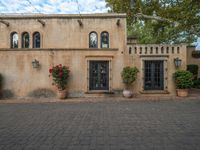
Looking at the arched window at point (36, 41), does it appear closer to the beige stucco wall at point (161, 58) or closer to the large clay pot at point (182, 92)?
the beige stucco wall at point (161, 58)

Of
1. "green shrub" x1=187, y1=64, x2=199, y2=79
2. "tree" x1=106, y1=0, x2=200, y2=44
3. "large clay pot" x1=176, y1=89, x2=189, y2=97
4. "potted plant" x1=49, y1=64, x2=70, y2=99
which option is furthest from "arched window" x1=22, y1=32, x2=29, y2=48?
"green shrub" x1=187, y1=64, x2=199, y2=79

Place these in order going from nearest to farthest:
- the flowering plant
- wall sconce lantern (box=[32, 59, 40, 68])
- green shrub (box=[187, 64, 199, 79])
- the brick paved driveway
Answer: the brick paved driveway → the flowering plant → wall sconce lantern (box=[32, 59, 40, 68]) → green shrub (box=[187, 64, 199, 79])

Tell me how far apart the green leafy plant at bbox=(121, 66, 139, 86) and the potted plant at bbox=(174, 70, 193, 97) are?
273 centimetres

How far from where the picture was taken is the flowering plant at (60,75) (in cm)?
1356

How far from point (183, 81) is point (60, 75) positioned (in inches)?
316

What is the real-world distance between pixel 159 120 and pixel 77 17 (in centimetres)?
969

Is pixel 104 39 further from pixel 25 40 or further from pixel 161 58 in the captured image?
pixel 25 40

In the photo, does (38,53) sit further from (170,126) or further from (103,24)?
(170,126)

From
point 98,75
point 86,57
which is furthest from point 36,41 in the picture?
point 98,75

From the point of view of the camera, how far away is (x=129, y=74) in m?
13.6

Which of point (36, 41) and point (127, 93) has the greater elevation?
point (36, 41)

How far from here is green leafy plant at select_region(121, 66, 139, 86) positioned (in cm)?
1363

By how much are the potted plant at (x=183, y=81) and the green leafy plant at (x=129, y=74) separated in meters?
2.73

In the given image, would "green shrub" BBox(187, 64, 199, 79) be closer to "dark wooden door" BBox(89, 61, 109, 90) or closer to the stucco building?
the stucco building
